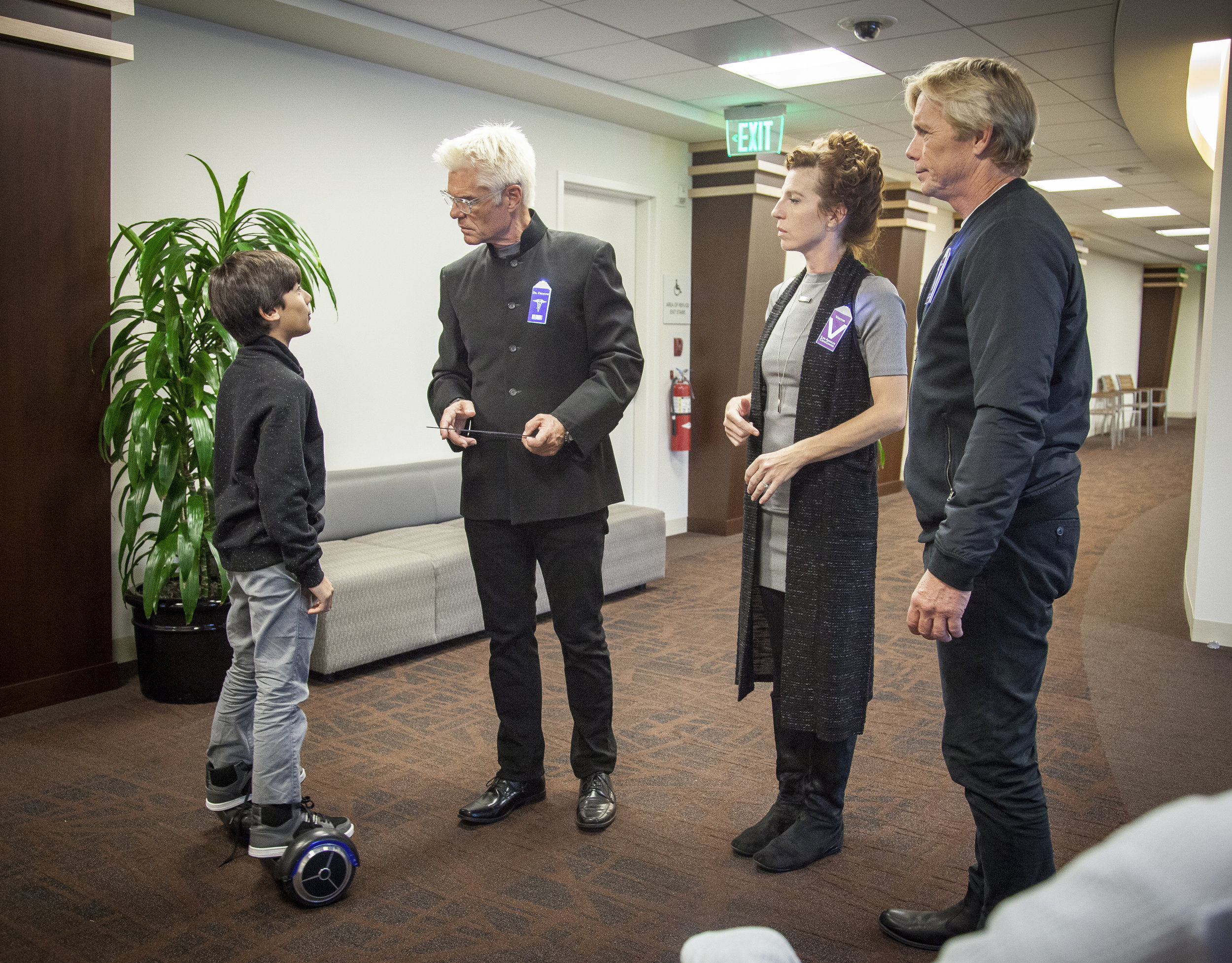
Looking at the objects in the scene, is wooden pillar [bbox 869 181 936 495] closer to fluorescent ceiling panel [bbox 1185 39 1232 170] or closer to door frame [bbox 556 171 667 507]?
fluorescent ceiling panel [bbox 1185 39 1232 170]

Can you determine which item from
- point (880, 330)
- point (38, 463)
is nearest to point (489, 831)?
point (880, 330)

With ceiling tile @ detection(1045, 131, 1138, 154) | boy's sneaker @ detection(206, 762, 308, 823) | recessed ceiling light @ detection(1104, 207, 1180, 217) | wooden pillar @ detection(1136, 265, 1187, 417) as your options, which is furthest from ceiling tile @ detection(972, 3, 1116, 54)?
wooden pillar @ detection(1136, 265, 1187, 417)

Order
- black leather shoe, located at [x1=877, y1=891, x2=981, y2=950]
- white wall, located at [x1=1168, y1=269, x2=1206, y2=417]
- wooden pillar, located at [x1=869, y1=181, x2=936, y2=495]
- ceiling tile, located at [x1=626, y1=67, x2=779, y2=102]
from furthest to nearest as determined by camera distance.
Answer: white wall, located at [x1=1168, y1=269, x2=1206, y2=417] < wooden pillar, located at [x1=869, y1=181, x2=936, y2=495] < ceiling tile, located at [x1=626, y1=67, x2=779, y2=102] < black leather shoe, located at [x1=877, y1=891, x2=981, y2=950]

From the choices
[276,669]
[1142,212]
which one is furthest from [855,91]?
[1142,212]

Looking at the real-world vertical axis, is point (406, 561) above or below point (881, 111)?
below

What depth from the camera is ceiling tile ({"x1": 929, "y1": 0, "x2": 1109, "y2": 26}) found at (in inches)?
161

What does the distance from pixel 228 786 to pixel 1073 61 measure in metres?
5.05

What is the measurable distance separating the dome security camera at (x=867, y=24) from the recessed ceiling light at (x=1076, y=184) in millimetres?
4888

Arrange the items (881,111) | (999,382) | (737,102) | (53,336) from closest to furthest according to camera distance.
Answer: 1. (999,382)
2. (53,336)
3. (737,102)
4. (881,111)

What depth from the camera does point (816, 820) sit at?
2.28m

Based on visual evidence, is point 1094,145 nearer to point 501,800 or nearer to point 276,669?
point 501,800

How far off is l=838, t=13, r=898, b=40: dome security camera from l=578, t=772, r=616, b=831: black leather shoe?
350 centimetres

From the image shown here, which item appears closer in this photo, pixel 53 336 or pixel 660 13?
pixel 53 336

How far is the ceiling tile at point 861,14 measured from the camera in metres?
4.17
